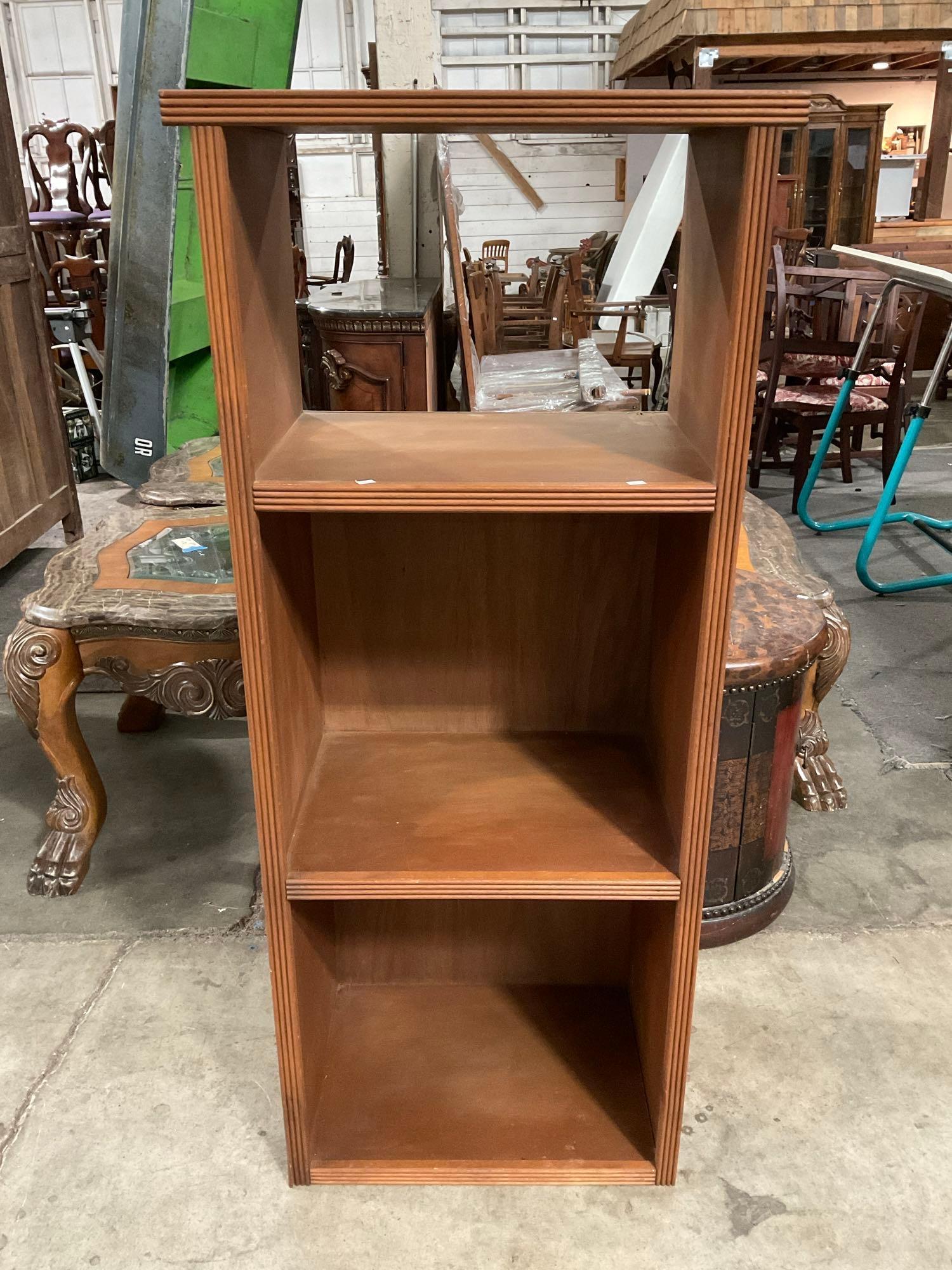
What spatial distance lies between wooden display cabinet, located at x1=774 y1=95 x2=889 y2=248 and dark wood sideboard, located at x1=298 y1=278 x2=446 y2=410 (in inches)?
282

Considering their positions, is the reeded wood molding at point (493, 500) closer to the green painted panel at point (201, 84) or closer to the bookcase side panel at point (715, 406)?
the bookcase side panel at point (715, 406)

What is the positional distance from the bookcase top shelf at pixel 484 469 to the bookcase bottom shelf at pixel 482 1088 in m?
1.05

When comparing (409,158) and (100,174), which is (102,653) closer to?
(409,158)

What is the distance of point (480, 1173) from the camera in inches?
59.4

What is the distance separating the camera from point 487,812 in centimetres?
Result: 142

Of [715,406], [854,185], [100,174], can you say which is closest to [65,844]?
[715,406]

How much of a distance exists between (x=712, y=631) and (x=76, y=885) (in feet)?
5.64

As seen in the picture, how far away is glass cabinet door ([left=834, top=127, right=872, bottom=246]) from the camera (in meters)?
9.86

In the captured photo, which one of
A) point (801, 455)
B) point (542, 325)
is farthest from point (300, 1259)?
point (542, 325)

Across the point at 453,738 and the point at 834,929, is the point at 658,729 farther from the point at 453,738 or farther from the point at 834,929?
the point at 834,929

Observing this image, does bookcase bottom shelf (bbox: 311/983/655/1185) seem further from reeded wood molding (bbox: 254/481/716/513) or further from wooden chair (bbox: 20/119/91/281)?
wooden chair (bbox: 20/119/91/281)

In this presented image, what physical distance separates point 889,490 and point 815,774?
1.55m

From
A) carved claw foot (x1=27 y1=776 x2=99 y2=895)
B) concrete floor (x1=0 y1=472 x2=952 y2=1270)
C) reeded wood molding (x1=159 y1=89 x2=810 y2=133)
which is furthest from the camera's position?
carved claw foot (x1=27 y1=776 x2=99 y2=895)

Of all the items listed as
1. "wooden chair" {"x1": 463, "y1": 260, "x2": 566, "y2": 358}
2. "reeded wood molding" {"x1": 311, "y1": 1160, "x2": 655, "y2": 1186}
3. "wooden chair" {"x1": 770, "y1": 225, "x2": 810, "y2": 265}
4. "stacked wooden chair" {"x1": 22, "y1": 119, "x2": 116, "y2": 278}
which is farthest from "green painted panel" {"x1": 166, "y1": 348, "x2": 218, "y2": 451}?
"wooden chair" {"x1": 770, "y1": 225, "x2": 810, "y2": 265}
